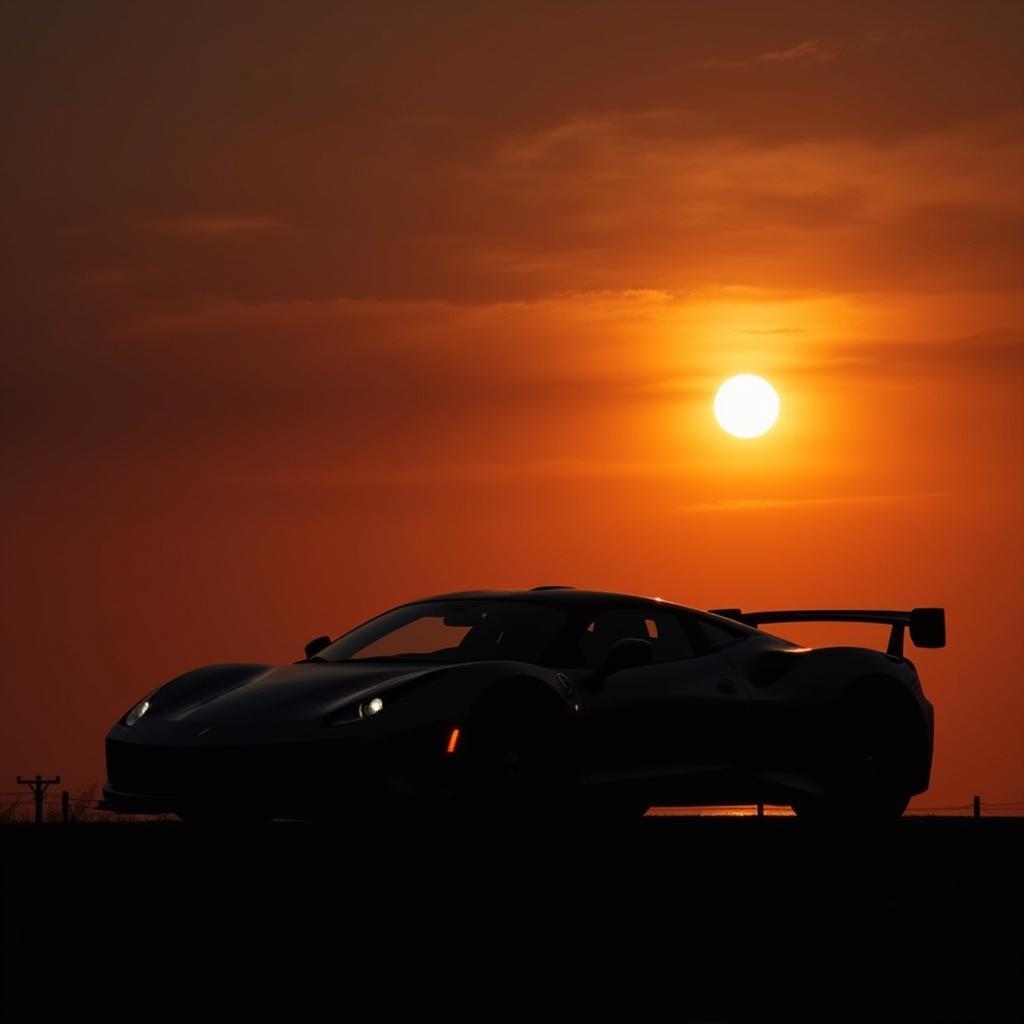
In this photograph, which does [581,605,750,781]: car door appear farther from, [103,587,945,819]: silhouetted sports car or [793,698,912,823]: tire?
[793,698,912,823]: tire

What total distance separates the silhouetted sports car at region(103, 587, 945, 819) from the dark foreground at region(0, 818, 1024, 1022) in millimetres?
328

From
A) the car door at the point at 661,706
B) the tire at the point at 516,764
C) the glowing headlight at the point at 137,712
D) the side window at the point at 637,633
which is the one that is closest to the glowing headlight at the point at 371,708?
the tire at the point at 516,764

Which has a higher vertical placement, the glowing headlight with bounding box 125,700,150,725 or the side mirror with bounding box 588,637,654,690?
the side mirror with bounding box 588,637,654,690

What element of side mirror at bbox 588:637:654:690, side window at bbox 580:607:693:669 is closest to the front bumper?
side mirror at bbox 588:637:654:690

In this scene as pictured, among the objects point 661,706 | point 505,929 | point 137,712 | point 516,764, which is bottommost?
point 505,929

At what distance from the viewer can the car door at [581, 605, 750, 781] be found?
34.7 feet

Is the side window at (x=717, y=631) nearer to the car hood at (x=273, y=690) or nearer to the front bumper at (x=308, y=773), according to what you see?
the car hood at (x=273, y=690)

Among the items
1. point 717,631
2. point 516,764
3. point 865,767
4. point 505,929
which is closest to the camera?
point 505,929

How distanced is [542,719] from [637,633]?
1.57m

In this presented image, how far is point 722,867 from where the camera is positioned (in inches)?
394

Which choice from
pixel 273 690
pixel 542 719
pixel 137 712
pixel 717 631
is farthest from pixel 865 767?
pixel 137 712

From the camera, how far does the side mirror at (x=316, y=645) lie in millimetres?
11703

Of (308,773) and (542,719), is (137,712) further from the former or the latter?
(542,719)

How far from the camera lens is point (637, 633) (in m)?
11.5
